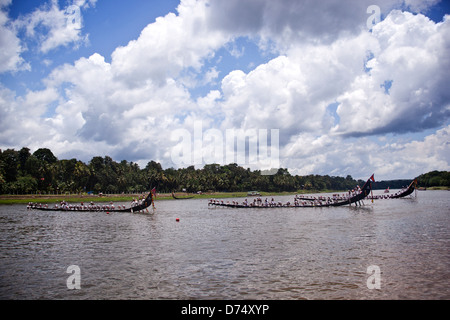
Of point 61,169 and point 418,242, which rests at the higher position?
point 61,169

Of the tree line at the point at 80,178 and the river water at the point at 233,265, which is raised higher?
the tree line at the point at 80,178

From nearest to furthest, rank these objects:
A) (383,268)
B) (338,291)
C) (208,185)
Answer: (338,291) < (383,268) < (208,185)

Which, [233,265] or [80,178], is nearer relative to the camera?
[233,265]

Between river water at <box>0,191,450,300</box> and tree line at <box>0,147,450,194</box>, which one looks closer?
river water at <box>0,191,450,300</box>

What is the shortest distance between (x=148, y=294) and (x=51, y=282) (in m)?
6.22

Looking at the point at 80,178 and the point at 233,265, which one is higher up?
the point at 80,178

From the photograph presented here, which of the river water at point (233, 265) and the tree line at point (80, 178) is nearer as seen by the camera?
the river water at point (233, 265)

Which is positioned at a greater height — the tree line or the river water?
the tree line
